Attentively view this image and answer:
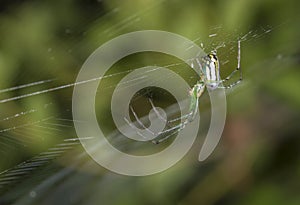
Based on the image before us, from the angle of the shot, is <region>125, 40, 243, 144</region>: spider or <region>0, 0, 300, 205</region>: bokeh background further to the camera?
<region>125, 40, 243, 144</region>: spider

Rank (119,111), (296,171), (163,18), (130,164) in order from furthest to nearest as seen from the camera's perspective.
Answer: (163,18) → (119,111) → (296,171) → (130,164)

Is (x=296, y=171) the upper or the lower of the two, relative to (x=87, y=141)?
lower

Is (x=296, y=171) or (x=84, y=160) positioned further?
(x=296, y=171)

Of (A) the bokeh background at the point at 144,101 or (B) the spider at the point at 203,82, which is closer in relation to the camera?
(A) the bokeh background at the point at 144,101

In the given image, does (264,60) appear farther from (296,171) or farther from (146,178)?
(146,178)

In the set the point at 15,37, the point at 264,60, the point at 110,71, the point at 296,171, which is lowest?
the point at 296,171

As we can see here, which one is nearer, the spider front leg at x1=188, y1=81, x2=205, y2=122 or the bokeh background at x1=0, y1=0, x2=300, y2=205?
the bokeh background at x1=0, y1=0, x2=300, y2=205

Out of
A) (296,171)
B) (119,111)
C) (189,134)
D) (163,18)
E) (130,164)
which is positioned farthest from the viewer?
(163,18)

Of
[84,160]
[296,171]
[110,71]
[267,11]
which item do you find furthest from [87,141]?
[267,11]
